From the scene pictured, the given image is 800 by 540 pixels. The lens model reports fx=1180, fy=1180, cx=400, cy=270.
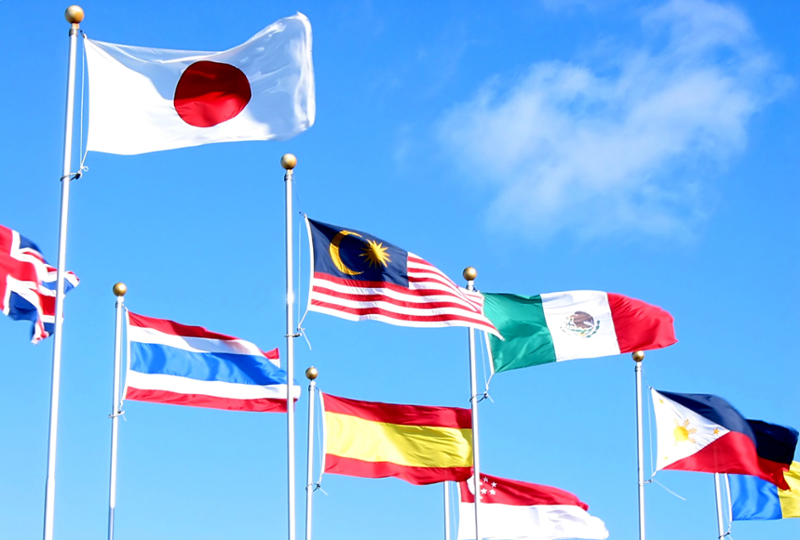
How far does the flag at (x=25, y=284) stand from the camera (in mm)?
21547

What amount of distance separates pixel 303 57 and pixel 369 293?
490cm

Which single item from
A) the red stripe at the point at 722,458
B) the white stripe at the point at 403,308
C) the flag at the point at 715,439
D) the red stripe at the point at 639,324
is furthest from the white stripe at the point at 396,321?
the red stripe at the point at 722,458

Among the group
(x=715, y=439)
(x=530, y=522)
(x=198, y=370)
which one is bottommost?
(x=530, y=522)

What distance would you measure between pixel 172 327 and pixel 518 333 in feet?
26.5

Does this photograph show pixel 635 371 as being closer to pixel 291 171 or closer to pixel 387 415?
A: pixel 387 415

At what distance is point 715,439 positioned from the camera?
107 ft

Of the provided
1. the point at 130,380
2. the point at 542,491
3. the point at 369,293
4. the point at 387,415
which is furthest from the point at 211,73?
the point at 542,491

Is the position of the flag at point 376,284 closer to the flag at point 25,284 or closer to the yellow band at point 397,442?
the yellow band at point 397,442

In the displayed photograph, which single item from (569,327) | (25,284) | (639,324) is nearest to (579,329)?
(569,327)

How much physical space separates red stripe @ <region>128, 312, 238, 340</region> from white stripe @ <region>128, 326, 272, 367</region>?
0.07 metres

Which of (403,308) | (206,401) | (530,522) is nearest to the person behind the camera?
(403,308)

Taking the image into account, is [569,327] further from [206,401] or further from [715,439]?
[206,401]

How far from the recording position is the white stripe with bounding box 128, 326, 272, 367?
25594 mm

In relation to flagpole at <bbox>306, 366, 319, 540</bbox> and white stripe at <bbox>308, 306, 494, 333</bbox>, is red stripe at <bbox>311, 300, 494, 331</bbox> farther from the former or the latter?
flagpole at <bbox>306, 366, 319, 540</bbox>
